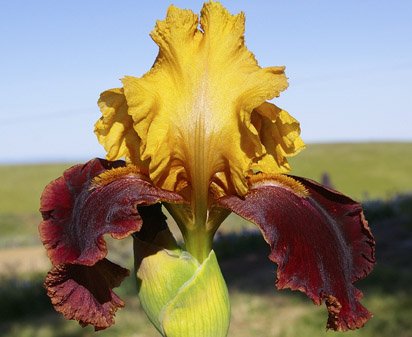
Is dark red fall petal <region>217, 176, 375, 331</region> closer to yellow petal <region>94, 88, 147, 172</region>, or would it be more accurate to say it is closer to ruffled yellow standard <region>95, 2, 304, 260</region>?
ruffled yellow standard <region>95, 2, 304, 260</region>

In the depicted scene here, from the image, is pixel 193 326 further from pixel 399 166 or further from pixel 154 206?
pixel 399 166

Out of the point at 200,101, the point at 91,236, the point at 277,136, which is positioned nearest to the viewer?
the point at 91,236

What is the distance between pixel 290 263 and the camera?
3.94ft

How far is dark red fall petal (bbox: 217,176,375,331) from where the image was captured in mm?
1200

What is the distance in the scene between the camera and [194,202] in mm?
1326

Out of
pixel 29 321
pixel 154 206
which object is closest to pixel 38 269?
pixel 29 321

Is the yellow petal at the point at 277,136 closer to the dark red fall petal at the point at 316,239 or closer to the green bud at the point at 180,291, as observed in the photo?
the dark red fall petal at the point at 316,239

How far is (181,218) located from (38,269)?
10293mm

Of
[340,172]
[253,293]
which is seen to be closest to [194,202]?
[253,293]

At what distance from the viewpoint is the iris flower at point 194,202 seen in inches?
48.4

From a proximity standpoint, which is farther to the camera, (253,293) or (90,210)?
(253,293)

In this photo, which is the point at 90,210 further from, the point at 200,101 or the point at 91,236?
the point at 200,101

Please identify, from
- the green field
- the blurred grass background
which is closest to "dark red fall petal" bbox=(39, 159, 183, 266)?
the blurred grass background

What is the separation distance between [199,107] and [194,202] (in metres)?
0.20
